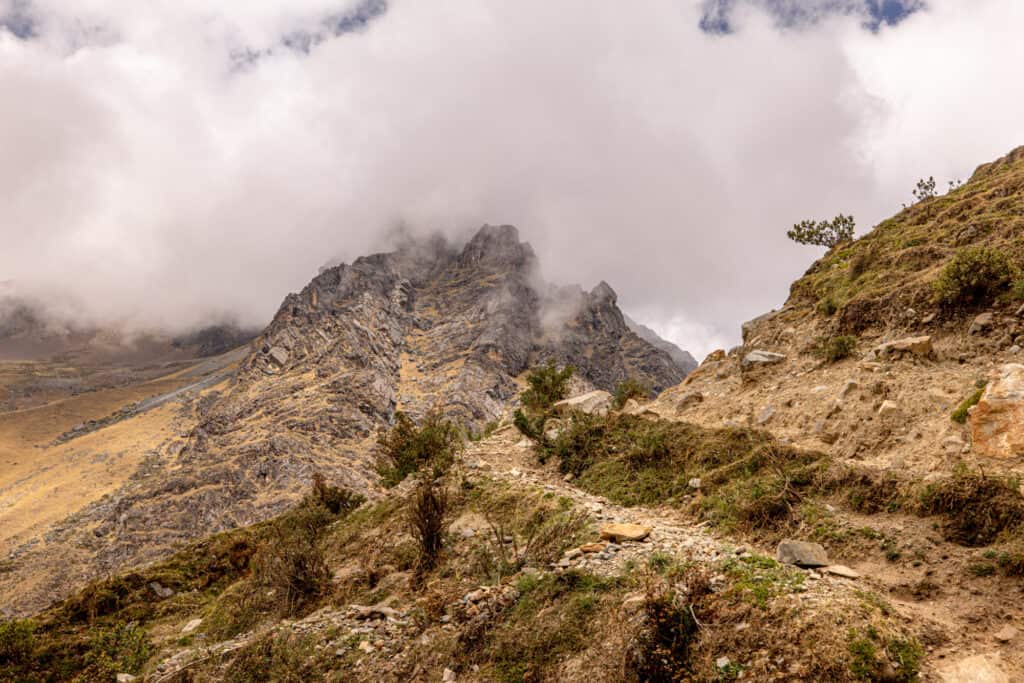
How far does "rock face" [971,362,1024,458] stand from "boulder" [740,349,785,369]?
780 centimetres

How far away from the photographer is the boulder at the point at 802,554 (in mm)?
5953

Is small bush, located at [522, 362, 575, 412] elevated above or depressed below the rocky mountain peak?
below

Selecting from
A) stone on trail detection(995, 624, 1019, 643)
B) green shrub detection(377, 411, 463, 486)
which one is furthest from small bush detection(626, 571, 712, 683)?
green shrub detection(377, 411, 463, 486)

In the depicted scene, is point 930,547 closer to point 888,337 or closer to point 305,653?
point 888,337

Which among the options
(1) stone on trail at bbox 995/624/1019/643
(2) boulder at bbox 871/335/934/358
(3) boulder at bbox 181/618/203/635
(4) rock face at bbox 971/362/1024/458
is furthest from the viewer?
(3) boulder at bbox 181/618/203/635

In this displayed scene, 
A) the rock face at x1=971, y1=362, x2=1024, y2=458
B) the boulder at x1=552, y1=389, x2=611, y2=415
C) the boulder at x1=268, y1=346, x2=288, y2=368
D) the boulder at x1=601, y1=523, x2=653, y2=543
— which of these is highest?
the boulder at x1=268, y1=346, x2=288, y2=368

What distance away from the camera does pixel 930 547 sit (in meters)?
5.86

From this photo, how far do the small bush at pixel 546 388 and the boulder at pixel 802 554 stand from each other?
53.0 feet

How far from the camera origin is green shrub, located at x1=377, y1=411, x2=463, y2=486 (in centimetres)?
1669

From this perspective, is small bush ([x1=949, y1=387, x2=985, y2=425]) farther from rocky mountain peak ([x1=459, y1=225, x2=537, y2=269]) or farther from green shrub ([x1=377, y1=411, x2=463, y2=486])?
rocky mountain peak ([x1=459, y1=225, x2=537, y2=269])

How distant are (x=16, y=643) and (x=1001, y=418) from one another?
65.6ft

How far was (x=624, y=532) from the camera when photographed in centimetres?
803

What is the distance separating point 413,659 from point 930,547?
7.08 meters

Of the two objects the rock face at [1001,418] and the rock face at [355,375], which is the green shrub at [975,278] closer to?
the rock face at [1001,418]
